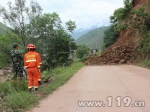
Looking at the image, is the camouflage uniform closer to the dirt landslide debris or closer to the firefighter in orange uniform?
the firefighter in orange uniform

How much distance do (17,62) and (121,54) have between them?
21251mm

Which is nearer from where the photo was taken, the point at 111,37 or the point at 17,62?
the point at 17,62

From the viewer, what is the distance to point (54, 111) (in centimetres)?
601

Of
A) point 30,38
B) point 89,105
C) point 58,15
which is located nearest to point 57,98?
point 89,105

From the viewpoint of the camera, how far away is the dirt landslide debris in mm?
29272

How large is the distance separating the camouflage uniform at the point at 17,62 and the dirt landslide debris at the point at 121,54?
19.5m

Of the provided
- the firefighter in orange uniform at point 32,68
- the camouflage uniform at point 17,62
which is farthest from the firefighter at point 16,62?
the firefighter in orange uniform at point 32,68

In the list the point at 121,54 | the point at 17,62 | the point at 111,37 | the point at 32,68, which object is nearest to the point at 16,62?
the point at 17,62

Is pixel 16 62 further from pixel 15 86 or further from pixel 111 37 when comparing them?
pixel 111 37

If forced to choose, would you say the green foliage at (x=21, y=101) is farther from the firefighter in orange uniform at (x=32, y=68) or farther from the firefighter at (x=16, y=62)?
the firefighter at (x=16, y=62)

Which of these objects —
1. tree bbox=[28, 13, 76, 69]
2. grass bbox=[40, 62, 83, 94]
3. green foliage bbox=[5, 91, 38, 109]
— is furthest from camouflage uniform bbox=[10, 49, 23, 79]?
tree bbox=[28, 13, 76, 69]

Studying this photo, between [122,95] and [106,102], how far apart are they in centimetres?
108

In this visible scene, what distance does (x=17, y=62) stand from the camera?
1070cm

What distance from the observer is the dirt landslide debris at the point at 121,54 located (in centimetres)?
2927
